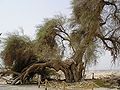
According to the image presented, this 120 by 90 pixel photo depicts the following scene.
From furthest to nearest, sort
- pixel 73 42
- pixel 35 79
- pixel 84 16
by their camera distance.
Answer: pixel 35 79 < pixel 73 42 < pixel 84 16

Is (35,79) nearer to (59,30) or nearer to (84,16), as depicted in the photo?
(59,30)

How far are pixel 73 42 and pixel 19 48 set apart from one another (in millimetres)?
7214

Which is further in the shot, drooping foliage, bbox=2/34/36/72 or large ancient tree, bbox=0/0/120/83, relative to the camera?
drooping foliage, bbox=2/34/36/72

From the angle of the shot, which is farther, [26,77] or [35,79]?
[35,79]

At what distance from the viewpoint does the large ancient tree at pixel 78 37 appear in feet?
91.4

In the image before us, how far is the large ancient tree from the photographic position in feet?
91.4

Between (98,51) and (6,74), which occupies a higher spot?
(98,51)

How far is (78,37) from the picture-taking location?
30562 millimetres

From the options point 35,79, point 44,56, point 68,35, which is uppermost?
point 68,35

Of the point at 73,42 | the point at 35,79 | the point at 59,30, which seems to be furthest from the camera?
the point at 35,79

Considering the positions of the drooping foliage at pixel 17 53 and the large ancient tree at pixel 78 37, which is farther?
the drooping foliage at pixel 17 53

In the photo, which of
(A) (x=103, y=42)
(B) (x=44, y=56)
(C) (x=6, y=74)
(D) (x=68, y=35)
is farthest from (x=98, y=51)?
(C) (x=6, y=74)

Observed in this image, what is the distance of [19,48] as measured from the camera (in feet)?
111

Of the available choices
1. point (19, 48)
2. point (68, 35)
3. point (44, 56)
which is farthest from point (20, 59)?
point (68, 35)
